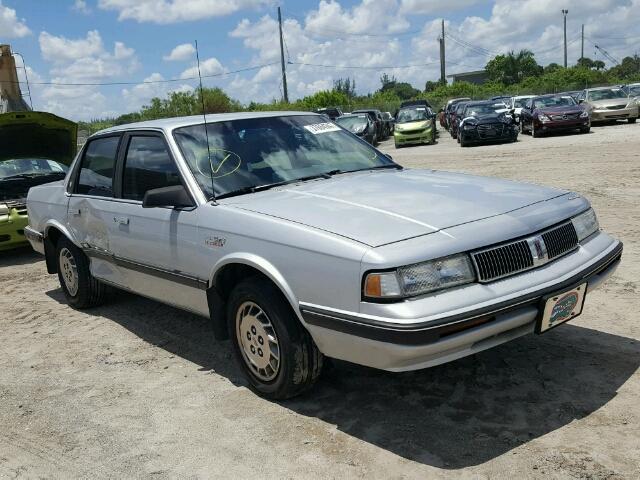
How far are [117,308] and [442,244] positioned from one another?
3.95m

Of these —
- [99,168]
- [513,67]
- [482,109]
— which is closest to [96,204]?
[99,168]

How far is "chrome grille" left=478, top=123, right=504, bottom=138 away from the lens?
70.3ft

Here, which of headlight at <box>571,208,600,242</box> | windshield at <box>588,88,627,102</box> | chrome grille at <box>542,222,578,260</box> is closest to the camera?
chrome grille at <box>542,222,578,260</box>

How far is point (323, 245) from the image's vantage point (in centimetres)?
323

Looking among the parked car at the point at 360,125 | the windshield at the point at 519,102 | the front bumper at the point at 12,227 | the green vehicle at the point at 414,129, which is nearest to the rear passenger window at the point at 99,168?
the front bumper at the point at 12,227

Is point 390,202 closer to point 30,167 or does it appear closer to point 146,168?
point 146,168

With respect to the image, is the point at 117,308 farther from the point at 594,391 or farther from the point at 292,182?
the point at 594,391

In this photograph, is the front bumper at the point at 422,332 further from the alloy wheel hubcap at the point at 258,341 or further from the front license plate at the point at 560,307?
the alloy wheel hubcap at the point at 258,341

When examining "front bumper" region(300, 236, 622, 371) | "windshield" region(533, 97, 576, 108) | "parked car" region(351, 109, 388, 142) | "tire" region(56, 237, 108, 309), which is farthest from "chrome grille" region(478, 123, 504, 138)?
"front bumper" region(300, 236, 622, 371)

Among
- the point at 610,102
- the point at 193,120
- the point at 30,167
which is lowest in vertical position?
the point at 610,102

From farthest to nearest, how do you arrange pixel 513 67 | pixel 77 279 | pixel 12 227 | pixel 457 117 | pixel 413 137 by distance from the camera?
1. pixel 513 67
2. pixel 457 117
3. pixel 413 137
4. pixel 12 227
5. pixel 77 279

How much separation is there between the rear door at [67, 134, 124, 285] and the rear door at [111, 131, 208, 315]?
0.14 m

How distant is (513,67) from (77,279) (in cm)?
8341

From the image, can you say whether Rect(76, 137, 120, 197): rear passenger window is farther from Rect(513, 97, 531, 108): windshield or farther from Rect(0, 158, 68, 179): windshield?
Rect(513, 97, 531, 108): windshield
